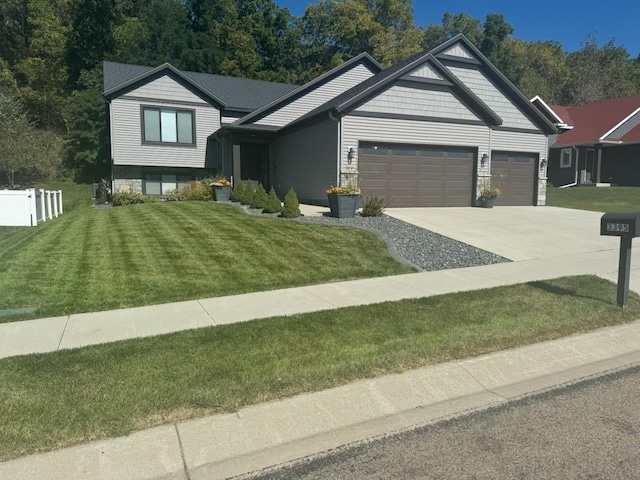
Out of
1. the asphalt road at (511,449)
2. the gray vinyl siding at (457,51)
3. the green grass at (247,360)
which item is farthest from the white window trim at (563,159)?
the asphalt road at (511,449)

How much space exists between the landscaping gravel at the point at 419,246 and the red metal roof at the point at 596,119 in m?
23.0

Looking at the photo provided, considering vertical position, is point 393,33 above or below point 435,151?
above

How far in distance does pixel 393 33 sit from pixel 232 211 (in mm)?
46573

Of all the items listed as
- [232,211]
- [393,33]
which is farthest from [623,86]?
[232,211]

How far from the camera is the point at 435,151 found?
1834 cm

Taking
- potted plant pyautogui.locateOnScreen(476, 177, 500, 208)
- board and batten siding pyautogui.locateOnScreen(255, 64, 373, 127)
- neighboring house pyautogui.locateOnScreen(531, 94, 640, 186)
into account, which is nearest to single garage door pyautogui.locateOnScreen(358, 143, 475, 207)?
potted plant pyautogui.locateOnScreen(476, 177, 500, 208)

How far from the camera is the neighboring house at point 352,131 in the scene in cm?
1725

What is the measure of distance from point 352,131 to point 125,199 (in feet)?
35.0

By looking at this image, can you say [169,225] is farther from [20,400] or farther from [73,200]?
[73,200]

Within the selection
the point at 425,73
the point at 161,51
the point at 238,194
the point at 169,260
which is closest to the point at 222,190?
the point at 238,194

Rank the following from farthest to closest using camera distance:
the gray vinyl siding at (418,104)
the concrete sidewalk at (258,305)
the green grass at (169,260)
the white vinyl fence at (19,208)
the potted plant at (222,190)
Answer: the potted plant at (222,190), the gray vinyl siding at (418,104), the white vinyl fence at (19,208), the green grass at (169,260), the concrete sidewalk at (258,305)

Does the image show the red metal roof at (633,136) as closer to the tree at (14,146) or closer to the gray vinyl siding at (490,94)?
the gray vinyl siding at (490,94)

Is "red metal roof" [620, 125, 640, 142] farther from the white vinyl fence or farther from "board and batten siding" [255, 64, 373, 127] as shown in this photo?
the white vinyl fence

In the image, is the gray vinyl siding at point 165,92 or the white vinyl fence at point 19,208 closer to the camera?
the white vinyl fence at point 19,208
